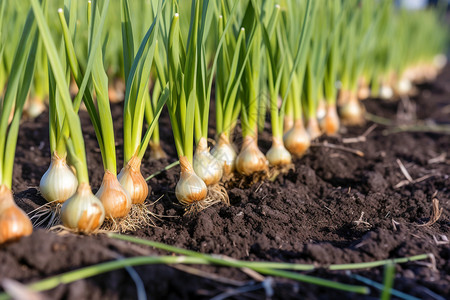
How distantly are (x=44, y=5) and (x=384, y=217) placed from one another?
1.44 meters

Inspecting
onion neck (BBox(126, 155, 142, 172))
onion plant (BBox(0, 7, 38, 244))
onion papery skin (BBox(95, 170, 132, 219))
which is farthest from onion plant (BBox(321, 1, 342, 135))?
onion plant (BBox(0, 7, 38, 244))

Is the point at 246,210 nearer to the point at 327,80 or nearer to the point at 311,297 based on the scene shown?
the point at 311,297

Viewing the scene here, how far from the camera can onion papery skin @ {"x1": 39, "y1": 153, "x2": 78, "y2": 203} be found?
1.47 m

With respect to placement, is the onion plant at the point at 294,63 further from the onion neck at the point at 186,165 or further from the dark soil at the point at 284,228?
the onion neck at the point at 186,165

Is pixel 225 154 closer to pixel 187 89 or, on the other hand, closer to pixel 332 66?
pixel 187 89

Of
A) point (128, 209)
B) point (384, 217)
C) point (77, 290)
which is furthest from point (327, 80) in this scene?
point (77, 290)

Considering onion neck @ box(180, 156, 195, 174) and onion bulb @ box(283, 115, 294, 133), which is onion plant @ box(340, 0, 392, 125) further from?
onion neck @ box(180, 156, 195, 174)

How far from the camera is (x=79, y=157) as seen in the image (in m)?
1.29

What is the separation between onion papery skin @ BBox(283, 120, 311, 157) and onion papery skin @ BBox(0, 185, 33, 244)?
138cm

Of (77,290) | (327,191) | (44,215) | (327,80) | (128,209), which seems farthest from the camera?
(327,80)

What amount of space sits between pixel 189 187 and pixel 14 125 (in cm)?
63

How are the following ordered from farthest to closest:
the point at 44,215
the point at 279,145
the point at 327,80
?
the point at 327,80
the point at 279,145
the point at 44,215

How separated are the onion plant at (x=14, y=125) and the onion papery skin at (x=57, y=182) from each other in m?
0.19

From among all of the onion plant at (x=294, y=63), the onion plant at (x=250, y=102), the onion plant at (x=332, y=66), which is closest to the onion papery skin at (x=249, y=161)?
the onion plant at (x=250, y=102)
